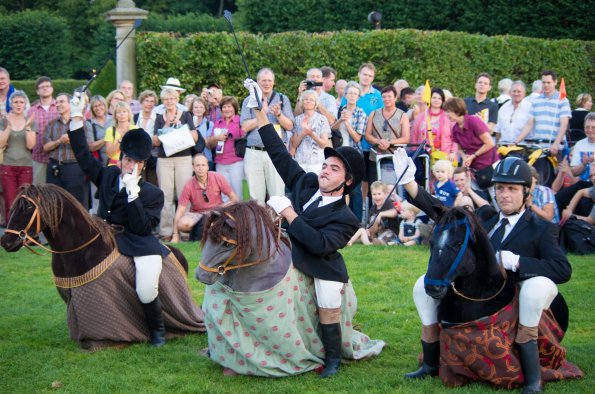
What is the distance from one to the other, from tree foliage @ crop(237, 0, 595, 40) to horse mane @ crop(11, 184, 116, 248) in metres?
20.4

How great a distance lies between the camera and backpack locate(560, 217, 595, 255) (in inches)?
417

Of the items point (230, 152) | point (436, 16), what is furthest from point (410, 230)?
point (436, 16)

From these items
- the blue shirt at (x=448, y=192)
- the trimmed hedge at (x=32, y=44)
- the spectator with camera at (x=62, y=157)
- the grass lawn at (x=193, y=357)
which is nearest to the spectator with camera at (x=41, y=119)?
the spectator with camera at (x=62, y=157)

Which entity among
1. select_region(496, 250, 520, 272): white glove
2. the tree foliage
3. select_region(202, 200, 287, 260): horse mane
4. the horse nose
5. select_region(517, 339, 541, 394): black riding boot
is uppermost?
the tree foliage

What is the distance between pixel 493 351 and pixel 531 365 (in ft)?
0.89

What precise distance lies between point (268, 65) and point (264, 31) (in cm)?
1121

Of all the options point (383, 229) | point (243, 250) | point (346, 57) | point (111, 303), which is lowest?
point (383, 229)

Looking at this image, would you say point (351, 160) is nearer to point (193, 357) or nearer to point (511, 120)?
point (193, 357)

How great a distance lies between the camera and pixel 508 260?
5.56 m

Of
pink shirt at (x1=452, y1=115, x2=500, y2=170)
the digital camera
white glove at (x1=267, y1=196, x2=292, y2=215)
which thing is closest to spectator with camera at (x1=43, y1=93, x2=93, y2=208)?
the digital camera

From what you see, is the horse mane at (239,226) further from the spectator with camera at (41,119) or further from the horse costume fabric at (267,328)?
the spectator with camera at (41,119)

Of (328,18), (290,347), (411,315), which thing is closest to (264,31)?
(328,18)

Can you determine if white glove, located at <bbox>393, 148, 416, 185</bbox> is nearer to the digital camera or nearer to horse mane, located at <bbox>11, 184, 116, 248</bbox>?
horse mane, located at <bbox>11, 184, 116, 248</bbox>

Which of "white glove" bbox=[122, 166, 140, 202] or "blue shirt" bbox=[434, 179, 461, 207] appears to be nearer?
"white glove" bbox=[122, 166, 140, 202]
